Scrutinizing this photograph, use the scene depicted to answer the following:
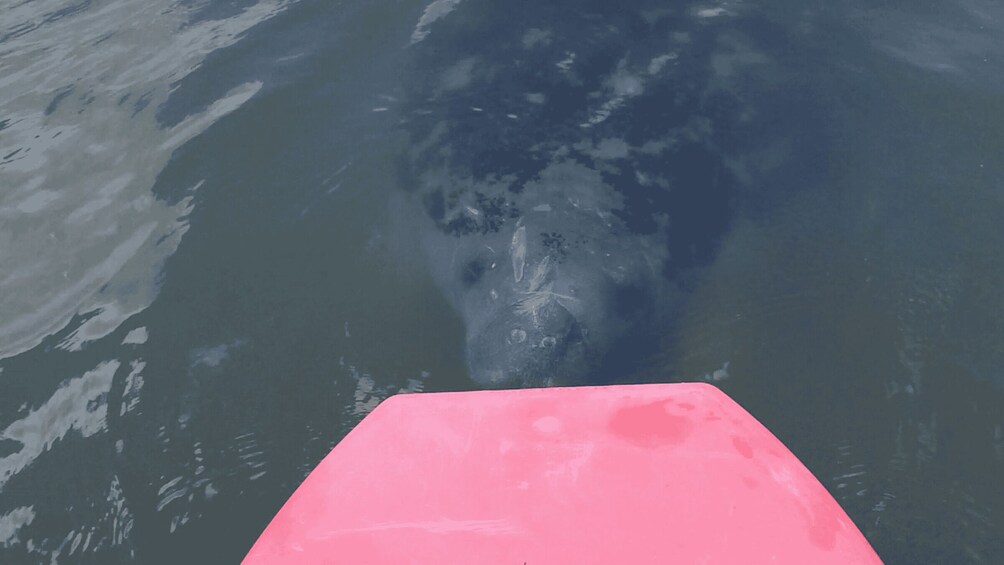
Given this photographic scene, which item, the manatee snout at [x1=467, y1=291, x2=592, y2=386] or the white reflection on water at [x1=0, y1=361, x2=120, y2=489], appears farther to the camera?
the manatee snout at [x1=467, y1=291, x2=592, y2=386]

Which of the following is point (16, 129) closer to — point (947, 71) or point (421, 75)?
point (421, 75)

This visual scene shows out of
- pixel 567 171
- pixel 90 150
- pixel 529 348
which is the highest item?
pixel 90 150

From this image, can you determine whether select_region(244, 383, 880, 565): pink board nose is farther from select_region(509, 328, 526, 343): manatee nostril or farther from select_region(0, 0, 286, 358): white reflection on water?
select_region(0, 0, 286, 358): white reflection on water

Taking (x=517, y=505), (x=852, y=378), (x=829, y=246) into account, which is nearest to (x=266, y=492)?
(x=517, y=505)

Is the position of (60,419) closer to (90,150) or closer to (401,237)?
(401,237)

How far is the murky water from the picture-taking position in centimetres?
315

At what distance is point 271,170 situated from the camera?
14.5 ft

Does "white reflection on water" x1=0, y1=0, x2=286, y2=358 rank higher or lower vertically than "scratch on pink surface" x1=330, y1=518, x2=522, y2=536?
higher

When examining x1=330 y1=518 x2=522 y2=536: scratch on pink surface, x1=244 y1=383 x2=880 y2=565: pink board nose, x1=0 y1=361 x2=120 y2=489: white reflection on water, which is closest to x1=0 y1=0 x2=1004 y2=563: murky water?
x1=0 y1=361 x2=120 y2=489: white reflection on water

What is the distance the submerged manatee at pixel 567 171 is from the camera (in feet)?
11.7

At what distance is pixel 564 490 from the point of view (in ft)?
8.56

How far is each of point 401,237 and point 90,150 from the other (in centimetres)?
227

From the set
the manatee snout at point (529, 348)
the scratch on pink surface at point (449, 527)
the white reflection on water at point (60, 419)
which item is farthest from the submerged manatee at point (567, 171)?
the white reflection on water at point (60, 419)

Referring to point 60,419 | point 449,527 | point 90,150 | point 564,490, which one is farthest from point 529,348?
point 90,150
